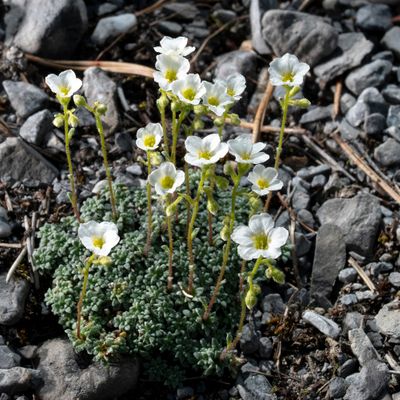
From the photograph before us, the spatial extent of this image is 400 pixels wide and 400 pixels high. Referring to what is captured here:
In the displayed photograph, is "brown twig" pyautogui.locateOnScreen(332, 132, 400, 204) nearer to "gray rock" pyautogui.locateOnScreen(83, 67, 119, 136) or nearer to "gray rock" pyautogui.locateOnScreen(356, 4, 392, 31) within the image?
"gray rock" pyautogui.locateOnScreen(356, 4, 392, 31)

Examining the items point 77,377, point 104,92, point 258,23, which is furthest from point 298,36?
point 77,377

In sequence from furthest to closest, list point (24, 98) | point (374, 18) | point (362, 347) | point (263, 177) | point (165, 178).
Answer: point (374, 18) → point (24, 98) → point (362, 347) → point (263, 177) → point (165, 178)

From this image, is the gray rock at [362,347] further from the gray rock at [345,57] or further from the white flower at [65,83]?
the gray rock at [345,57]

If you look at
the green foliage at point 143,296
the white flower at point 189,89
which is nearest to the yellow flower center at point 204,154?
the white flower at point 189,89

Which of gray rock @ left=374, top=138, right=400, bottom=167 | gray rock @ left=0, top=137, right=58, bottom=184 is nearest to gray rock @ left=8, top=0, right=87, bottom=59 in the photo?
gray rock @ left=0, top=137, right=58, bottom=184

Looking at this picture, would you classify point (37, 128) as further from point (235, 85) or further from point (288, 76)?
point (288, 76)
